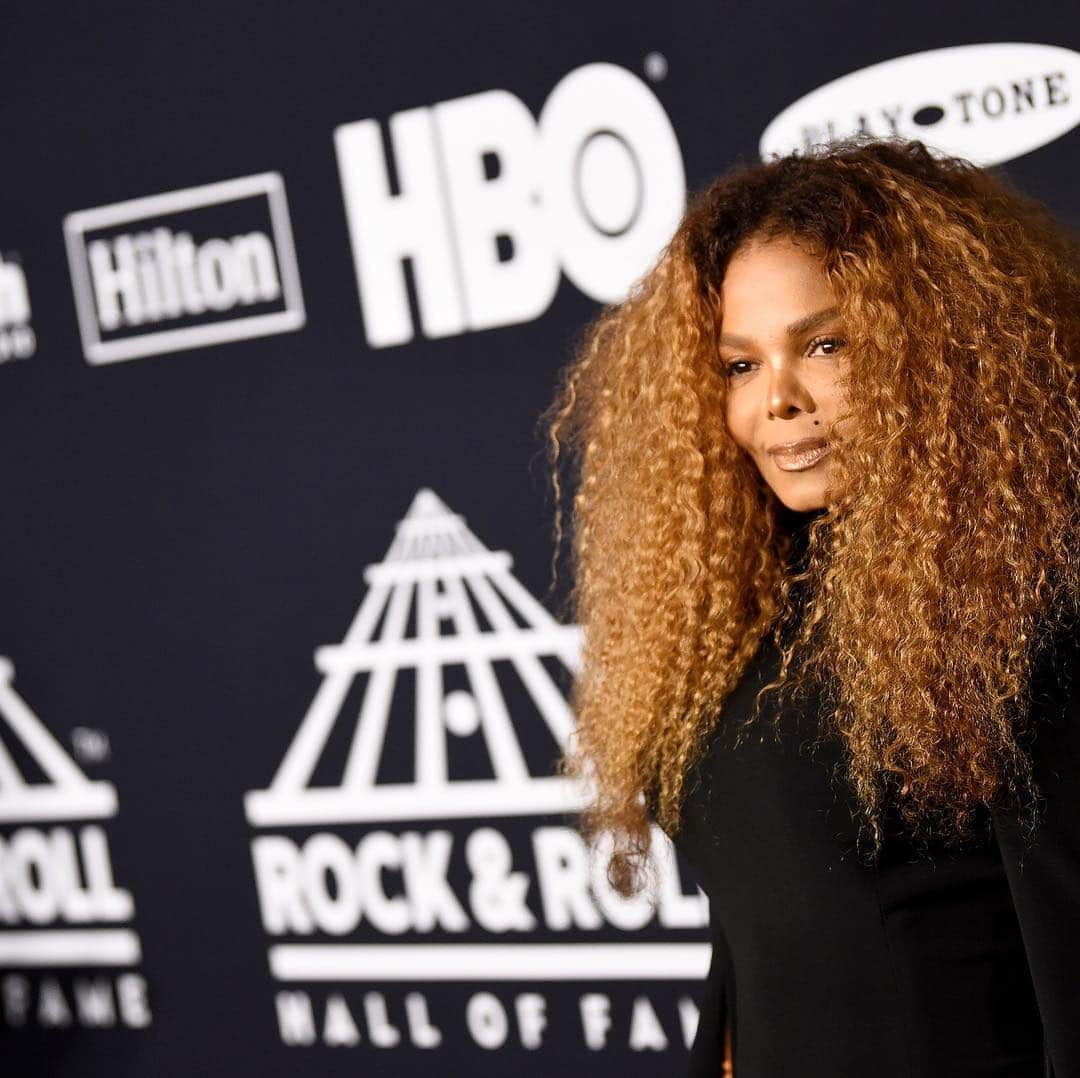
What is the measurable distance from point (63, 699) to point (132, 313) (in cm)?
68

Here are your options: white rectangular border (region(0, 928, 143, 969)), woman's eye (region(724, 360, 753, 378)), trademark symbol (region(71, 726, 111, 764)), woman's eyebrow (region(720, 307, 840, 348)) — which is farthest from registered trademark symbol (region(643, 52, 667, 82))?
white rectangular border (region(0, 928, 143, 969))

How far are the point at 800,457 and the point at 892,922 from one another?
409 mm

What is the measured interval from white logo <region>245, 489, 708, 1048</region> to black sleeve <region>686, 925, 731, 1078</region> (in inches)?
28.2

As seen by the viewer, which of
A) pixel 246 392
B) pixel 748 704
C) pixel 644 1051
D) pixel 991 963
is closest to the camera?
pixel 991 963

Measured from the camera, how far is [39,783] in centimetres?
274

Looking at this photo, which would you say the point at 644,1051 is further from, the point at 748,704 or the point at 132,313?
the point at 132,313

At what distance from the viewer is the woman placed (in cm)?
123

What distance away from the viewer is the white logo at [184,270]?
2436 mm

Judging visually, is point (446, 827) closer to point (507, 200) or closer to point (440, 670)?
point (440, 670)

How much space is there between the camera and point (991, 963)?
4.02 ft

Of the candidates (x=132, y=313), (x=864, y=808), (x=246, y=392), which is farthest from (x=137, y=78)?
(x=864, y=808)

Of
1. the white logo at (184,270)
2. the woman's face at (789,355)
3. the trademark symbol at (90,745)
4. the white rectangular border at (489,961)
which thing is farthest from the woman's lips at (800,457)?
the trademark symbol at (90,745)

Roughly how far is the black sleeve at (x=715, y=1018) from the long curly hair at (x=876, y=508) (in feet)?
0.43

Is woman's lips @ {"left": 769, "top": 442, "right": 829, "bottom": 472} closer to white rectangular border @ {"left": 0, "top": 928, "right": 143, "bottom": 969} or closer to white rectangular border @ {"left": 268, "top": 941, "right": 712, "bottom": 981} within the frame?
white rectangular border @ {"left": 268, "top": 941, "right": 712, "bottom": 981}
